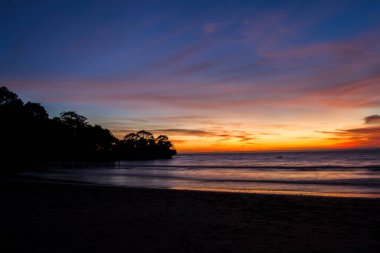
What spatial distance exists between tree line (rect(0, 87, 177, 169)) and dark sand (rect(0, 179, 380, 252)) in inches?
1797

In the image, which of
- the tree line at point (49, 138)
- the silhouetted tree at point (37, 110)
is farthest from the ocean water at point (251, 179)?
the silhouetted tree at point (37, 110)

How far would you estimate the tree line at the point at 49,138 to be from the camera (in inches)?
2194

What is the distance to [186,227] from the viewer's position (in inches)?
388

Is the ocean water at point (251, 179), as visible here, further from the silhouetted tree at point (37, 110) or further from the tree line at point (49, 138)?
the silhouetted tree at point (37, 110)

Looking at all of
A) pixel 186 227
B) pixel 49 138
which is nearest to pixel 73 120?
pixel 49 138

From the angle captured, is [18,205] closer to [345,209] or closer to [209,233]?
[209,233]

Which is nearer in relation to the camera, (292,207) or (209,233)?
(209,233)

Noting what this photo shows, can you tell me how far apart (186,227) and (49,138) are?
70.8m

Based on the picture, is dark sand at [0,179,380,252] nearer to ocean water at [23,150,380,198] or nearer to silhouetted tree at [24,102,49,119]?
ocean water at [23,150,380,198]

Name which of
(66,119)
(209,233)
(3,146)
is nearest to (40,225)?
(209,233)

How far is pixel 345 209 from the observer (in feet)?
45.0

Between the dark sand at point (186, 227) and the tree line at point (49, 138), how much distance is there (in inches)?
1797

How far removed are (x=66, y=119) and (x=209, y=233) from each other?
109199 mm

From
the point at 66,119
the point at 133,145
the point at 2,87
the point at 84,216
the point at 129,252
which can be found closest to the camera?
the point at 129,252
